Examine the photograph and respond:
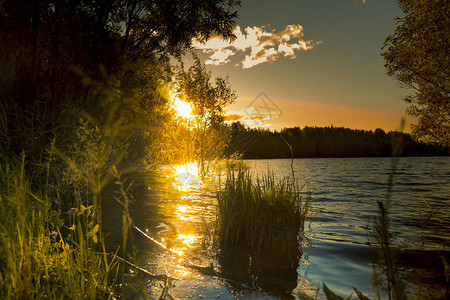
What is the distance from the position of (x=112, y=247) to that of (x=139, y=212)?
432cm

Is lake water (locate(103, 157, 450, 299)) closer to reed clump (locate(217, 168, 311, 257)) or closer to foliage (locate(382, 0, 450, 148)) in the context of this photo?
reed clump (locate(217, 168, 311, 257))

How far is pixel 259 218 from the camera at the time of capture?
619 centimetres

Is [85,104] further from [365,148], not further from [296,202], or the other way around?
[365,148]

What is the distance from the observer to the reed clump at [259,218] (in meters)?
5.95

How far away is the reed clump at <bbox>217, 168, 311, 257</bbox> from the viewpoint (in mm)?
5949

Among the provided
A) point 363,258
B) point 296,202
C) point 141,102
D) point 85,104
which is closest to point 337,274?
point 363,258

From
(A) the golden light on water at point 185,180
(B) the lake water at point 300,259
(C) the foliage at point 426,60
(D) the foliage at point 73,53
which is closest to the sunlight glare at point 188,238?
(B) the lake water at point 300,259

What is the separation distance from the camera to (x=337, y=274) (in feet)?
17.5

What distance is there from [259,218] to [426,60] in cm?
1914

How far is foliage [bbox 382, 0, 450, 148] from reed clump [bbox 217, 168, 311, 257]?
16196 millimetres

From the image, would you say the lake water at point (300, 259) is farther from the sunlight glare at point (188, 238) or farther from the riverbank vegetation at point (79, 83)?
the riverbank vegetation at point (79, 83)

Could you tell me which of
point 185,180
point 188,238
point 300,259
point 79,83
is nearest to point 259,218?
point 300,259

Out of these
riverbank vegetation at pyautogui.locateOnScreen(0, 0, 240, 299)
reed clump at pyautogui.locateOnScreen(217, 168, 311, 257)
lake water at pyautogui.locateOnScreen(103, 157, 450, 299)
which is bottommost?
lake water at pyautogui.locateOnScreen(103, 157, 450, 299)

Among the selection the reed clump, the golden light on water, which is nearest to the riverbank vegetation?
the reed clump
